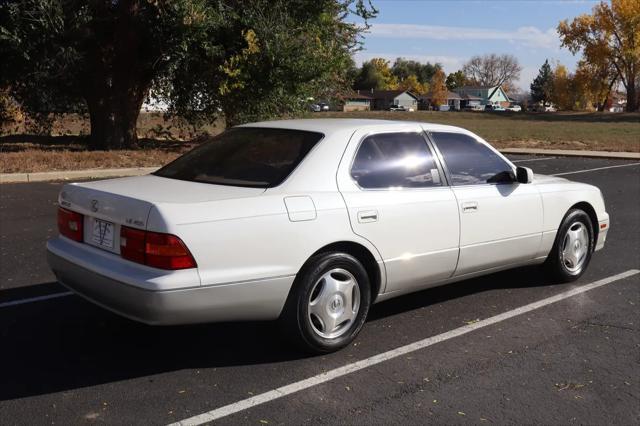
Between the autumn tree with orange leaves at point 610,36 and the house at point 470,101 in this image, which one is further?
the house at point 470,101

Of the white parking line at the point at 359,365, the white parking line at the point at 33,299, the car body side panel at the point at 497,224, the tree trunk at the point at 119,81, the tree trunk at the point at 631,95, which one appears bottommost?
the white parking line at the point at 359,365

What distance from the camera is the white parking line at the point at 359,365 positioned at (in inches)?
139

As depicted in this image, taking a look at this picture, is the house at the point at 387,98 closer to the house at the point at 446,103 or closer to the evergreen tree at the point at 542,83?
the house at the point at 446,103

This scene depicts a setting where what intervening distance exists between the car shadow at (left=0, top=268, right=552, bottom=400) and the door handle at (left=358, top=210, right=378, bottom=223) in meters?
0.91

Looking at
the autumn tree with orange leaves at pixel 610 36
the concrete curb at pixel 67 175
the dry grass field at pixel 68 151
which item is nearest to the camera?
the concrete curb at pixel 67 175

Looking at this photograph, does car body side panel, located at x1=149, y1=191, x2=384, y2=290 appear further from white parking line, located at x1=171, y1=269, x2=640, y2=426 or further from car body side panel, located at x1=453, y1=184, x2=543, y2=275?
car body side panel, located at x1=453, y1=184, x2=543, y2=275

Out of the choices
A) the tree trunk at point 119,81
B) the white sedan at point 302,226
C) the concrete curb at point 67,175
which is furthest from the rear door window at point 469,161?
the tree trunk at point 119,81

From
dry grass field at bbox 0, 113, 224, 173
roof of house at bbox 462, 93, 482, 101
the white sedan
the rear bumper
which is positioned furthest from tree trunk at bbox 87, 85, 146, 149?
roof of house at bbox 462, 93, 482, 101

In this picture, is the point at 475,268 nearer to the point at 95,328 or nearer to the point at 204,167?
the point at 204,167

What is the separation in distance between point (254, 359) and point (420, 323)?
1393 millimetres

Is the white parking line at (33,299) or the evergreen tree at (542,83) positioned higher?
the evergreen tree at (542,83)

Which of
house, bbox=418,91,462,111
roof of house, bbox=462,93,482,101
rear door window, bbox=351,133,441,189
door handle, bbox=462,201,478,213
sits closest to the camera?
rear door window, bbox=351,133,441,189

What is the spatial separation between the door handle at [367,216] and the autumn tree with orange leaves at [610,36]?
81670mm

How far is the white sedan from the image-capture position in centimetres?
379
